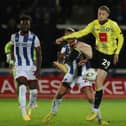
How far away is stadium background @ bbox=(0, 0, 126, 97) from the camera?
19.9 m

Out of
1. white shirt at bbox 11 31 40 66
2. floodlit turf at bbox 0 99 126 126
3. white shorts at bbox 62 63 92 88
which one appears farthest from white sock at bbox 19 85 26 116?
white shorts at bbox 62 63 92 88

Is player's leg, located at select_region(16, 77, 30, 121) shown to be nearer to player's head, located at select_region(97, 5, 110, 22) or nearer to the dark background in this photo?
player's head, located at select_region(97, 5, 110, 22)

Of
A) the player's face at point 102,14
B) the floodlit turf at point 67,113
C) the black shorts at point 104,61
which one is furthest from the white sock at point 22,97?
the player's face at point 102,14

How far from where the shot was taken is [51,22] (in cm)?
2109

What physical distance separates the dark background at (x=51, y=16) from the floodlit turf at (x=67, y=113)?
2.65 m

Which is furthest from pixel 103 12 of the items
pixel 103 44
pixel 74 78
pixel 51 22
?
pixel 51 22

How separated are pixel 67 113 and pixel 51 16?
7.40m

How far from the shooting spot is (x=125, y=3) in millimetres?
21328

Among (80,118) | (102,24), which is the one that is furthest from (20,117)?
(102,24)

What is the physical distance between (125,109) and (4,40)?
6.50m

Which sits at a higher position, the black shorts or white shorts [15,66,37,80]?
the black shorts

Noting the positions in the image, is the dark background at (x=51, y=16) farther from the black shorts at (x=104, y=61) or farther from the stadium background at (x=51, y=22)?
the black shorts at (x=104, y=61)

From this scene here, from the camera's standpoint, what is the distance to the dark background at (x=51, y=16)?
20.8 metres

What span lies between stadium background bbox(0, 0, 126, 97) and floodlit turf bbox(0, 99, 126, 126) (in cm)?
116
